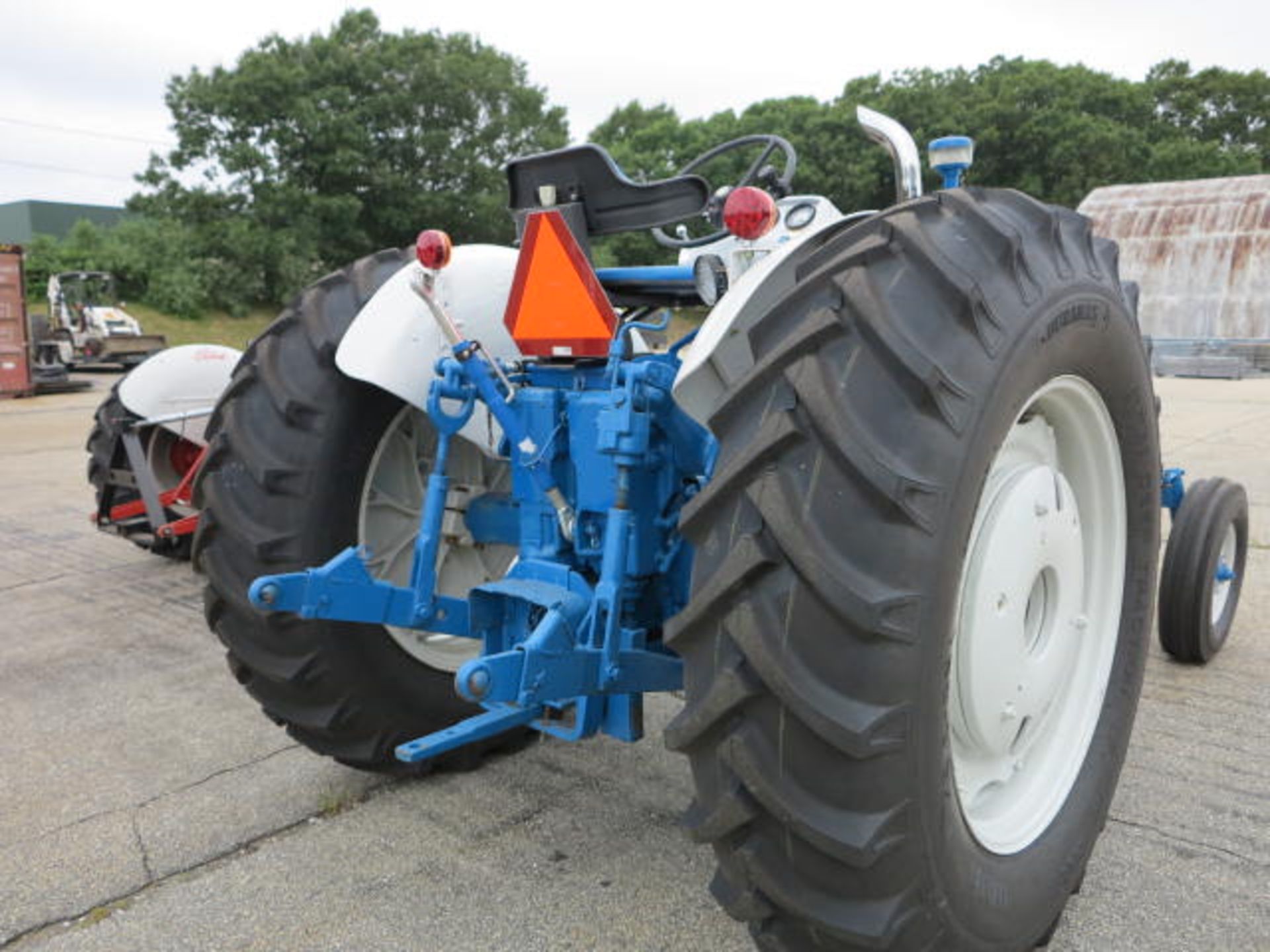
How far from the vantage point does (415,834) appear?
2578mm

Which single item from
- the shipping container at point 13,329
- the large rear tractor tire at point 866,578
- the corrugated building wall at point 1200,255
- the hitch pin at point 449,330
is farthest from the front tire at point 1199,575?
the corrugated building wall at point 1200,255

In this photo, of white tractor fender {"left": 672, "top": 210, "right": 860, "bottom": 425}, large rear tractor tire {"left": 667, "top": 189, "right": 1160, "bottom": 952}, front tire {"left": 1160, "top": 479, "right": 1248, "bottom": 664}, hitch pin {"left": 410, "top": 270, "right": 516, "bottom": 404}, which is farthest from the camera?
front tire {"left": 1160, "top": 479, "right": 1248, "bottom": 664}

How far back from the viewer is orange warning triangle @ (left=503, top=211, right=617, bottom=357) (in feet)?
7.38

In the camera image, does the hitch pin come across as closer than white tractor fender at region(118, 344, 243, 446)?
Yes

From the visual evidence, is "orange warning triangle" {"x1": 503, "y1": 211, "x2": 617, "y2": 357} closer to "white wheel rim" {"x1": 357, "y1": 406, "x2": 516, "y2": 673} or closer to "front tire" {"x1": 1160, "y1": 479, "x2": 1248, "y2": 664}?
"white wheel rim" {"x1": 357, "y1": 406, "x2": 516, "y2": 673}

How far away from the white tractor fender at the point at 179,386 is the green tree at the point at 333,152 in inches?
950

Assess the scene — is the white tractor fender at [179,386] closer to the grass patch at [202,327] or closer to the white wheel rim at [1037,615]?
the white wheel rim at [1037,615]

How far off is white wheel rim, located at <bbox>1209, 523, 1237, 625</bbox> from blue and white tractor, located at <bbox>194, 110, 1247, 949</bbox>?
1.72 metres

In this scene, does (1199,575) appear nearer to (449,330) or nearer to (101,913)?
(449,330)

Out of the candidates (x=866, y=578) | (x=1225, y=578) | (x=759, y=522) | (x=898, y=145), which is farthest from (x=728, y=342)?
(x=1225, y=578)

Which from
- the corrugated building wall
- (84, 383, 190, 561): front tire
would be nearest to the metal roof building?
the corrugated building wall

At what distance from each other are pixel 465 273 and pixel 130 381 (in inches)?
132

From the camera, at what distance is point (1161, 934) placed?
2096 mm

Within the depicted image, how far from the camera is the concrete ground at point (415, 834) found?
2.17m
